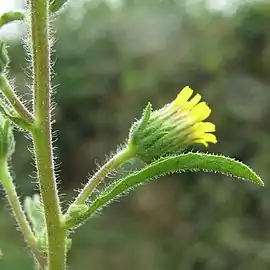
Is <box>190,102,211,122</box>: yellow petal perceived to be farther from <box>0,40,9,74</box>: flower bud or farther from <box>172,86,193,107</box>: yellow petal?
<box>0,40,9,74</box>: flower bud

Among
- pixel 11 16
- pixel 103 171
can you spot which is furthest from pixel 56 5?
pixel 103 171

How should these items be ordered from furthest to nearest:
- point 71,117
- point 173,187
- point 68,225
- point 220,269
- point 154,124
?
point 71,117, point 173,187, point 220,269, point 154,124, point 68,225

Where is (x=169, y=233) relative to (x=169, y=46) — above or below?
below

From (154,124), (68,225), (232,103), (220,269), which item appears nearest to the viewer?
(68,225)

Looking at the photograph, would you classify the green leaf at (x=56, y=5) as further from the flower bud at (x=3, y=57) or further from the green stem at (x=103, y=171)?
the green stem at (x=103, y=171)

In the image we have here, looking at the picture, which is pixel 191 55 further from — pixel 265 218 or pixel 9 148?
pixel 9 148

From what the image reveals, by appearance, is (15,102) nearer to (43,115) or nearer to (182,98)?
(43,115)

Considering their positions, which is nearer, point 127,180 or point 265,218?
point 127,180

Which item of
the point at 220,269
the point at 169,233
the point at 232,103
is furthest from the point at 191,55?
the point at 220,269
